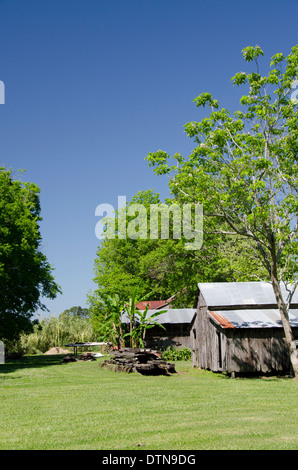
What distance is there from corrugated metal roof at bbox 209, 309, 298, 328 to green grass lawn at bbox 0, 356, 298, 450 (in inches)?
137

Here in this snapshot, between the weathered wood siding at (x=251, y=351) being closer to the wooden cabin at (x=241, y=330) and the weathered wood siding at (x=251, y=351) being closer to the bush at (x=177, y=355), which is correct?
the wooden cabin at (x=241, y=330)

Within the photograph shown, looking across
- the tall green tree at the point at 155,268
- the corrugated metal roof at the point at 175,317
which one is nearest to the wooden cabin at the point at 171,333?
the corrugated metal roof at the point at 175,317

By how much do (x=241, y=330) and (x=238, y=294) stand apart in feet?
10.8

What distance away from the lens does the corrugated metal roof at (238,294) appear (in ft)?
71.0

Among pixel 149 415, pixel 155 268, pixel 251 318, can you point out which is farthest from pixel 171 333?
pixel 149 415

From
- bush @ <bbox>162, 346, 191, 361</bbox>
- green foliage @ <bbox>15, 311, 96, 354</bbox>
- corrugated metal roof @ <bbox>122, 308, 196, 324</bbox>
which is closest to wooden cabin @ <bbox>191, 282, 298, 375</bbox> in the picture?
bush @ <bbox>162, 346, 191, 361</bbox>

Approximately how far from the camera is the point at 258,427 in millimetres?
8094

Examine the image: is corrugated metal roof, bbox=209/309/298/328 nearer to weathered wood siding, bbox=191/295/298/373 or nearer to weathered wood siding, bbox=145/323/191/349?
weathered wood siding, bbox=191/295/298/373

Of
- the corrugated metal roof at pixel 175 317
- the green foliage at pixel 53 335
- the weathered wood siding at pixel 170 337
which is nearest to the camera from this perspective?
the corrugated metal roof at pixel 175 317

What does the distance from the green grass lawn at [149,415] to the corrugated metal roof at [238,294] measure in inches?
231

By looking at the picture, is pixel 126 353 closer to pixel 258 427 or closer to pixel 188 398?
pixel 188 398

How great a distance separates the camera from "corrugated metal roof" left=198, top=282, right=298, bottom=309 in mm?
21641
